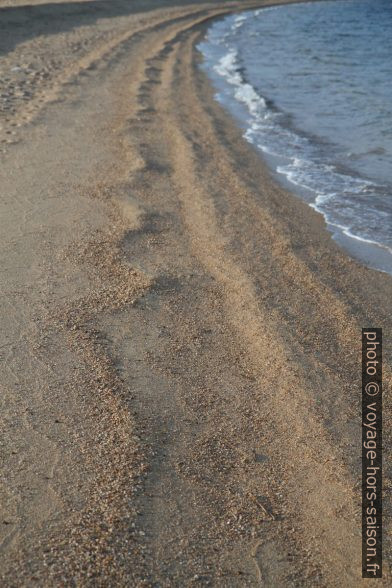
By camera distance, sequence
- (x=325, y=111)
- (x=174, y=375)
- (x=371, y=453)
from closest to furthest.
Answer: (x=371, y=453) < (x=174, y=375) < (x=325, y=111)

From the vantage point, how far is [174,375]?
4.29 meters

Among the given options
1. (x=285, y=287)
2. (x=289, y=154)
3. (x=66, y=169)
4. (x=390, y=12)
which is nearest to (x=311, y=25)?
(x=390, y=12)

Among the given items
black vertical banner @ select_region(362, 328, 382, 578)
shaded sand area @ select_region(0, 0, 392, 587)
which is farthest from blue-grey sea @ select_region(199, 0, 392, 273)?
black vertical banner @ select_region(362, 328, 382, 578)

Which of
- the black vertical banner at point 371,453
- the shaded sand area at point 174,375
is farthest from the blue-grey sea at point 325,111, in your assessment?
the black vertical banner at point 371,453

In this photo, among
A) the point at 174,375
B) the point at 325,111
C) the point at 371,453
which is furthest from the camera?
the point at 325,111

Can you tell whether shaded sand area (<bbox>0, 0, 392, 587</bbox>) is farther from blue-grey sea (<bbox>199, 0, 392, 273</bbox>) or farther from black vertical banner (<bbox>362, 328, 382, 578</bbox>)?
blue-grey sea (<bbox>199, 0, 392, 273</bbox>)

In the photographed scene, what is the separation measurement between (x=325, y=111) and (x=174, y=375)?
9080mm

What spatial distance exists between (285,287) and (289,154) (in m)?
4.60

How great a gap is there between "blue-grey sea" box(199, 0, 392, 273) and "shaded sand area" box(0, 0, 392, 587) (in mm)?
458

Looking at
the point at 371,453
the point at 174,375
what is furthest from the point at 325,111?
the point at 371,453

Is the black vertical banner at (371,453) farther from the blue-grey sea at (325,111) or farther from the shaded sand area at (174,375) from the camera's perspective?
the blue-grey sea at (325,111)

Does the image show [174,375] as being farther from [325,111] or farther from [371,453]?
[325,111]

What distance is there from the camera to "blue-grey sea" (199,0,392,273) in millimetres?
7570

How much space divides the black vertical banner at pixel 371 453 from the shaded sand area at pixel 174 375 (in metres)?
0.05
